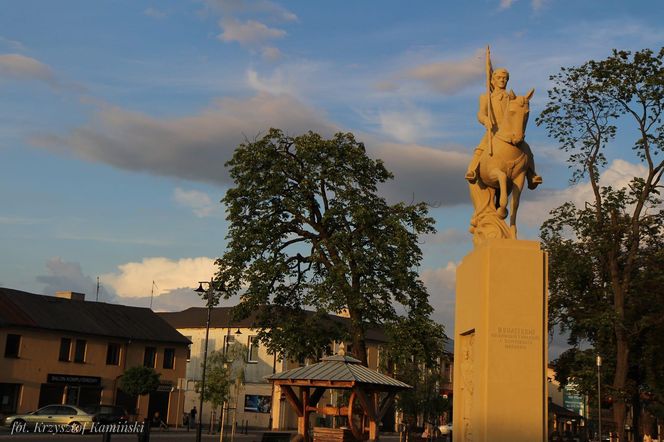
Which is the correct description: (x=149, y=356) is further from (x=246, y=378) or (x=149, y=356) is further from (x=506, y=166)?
(x=506, y=166)

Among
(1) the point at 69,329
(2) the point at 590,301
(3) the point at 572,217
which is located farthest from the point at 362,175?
(1) the point at 69,329

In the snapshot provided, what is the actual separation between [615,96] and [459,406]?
2494 centimetres

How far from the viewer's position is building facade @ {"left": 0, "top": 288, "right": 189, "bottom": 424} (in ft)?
157

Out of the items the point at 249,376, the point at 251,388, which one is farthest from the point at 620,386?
the point at 249,376

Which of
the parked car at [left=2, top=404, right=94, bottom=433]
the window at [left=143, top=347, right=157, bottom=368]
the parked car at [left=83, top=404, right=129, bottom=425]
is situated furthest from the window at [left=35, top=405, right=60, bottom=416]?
the window at [left=143, top=347, right=157, bottom=368]

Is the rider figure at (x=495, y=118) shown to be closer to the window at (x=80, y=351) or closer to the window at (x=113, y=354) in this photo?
the window at (x=80, y=351)

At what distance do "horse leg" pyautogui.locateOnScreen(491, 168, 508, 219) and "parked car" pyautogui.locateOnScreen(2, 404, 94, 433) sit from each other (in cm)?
3278

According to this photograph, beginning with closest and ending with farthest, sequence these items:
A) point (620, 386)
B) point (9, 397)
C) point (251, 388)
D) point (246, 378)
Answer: point (620, 386), point (9, 397), point (251, 388), point (246, 378)

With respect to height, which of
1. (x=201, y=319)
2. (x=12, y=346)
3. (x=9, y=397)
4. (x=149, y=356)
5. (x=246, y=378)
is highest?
(x=201, y=319)

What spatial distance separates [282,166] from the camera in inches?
1296

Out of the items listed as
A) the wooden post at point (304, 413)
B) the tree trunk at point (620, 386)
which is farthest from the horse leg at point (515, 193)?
the tree trunk at point (620, 386)

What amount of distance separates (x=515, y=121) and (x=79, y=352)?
1712 inches

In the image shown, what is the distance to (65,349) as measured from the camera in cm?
5100

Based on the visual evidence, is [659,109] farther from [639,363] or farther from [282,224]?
[282,224]
